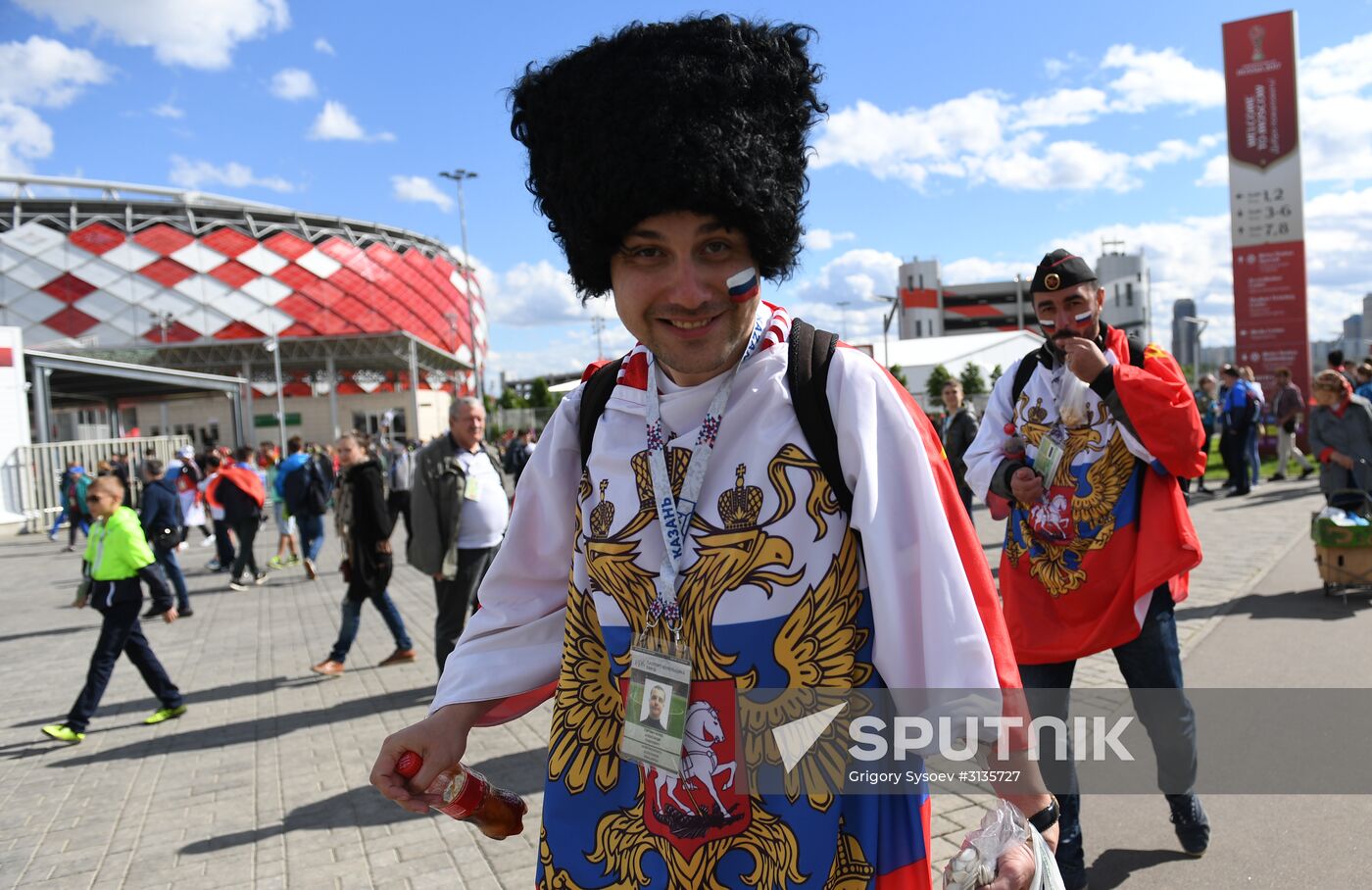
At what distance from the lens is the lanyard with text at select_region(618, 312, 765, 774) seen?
1.48 m

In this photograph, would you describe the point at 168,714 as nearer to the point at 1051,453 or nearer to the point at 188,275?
the point at 1051,453

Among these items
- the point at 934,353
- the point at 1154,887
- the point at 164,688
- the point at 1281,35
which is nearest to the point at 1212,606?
the point at 1154,887

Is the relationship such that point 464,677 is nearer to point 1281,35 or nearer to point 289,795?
point 289,795

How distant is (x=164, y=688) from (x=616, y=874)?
5812mm

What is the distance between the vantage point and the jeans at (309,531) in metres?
11.8

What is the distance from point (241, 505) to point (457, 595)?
678 cm

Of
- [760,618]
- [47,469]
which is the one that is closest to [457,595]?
[760,618]

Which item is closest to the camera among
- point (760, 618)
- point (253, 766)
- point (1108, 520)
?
point (760, 618)

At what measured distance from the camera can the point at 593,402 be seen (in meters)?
1.74

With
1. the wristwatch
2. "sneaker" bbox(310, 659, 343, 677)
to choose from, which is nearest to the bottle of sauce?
the wristwatch

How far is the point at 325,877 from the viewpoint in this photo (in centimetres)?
369

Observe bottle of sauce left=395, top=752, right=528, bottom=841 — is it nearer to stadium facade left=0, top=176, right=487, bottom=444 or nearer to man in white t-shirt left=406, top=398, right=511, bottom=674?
man in white t-shirt left=406, top=398, right=511, bottom=674

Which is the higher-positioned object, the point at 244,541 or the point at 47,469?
the point at 47,469

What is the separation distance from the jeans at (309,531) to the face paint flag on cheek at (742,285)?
1129 cm
